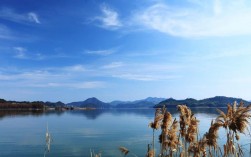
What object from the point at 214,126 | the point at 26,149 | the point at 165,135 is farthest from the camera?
the point at 26,149

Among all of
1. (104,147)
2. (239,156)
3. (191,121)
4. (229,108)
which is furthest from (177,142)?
(104,147)

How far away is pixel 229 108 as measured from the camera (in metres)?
6.11

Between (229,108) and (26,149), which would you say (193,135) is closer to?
(229,108)

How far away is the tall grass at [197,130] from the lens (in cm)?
596

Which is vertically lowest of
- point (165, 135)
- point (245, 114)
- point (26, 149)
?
point (26, 149)

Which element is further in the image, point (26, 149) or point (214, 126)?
point (26, 149)

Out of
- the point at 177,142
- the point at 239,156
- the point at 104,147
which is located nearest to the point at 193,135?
the point at 177,142

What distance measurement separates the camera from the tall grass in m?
5.96

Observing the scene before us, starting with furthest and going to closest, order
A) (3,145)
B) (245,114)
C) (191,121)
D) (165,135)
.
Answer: (3,145)
(165,135)
(191,121)
(245,114)

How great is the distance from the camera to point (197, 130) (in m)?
8.35

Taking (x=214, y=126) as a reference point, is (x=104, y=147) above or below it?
below

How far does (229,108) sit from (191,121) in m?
2.09

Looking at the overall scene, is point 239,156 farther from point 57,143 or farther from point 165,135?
point 57,143

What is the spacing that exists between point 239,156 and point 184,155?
72.6 inches
